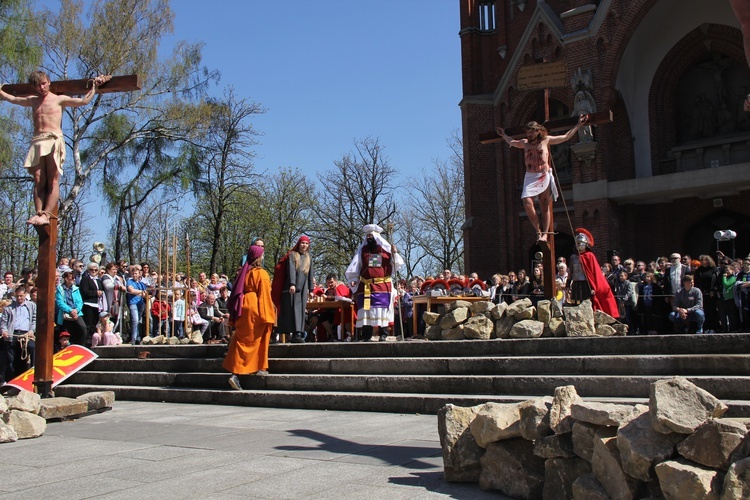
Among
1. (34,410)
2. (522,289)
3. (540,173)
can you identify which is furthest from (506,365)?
(522,289)

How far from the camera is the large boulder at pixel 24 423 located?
24.4 ft

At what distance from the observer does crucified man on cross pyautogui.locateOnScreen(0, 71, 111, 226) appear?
9.35 metres

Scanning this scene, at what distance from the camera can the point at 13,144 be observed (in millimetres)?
27562

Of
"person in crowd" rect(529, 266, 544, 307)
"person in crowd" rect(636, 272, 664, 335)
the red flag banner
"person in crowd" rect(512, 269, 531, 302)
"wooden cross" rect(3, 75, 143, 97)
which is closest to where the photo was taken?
"wooden cross" rect(3, 75, 143, 97)

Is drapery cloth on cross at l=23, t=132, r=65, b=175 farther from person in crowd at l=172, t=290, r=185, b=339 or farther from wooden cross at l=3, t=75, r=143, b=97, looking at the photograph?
person in crowd at l=172, t=290, r=185, b=339

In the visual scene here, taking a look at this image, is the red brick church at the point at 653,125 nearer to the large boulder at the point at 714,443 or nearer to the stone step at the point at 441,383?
the stone step at the point at 441,383

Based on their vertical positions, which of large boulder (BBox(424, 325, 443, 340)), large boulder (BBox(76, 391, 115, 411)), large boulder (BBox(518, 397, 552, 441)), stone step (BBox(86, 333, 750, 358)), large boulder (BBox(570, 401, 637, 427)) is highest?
large boulder (BBox(424, 325, 443, 340))

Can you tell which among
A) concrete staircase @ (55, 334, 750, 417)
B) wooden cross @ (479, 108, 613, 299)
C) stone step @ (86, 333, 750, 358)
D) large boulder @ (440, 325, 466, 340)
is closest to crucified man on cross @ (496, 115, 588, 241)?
wooden cross @ (479, 108, 613, 299)

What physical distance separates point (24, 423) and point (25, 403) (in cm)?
67

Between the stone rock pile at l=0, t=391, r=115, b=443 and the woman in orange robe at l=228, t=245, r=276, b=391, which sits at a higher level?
the woman in orange robe at l=228, t=245, r=276, b=391

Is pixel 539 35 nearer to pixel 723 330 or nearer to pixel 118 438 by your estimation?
pixel 723 330

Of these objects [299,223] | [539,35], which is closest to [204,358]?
[539,35]

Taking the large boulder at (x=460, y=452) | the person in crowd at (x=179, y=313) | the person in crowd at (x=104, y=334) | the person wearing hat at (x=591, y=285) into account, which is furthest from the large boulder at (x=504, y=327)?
the person in crowd at (x=179, y=313)

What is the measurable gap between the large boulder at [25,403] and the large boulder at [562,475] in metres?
6.07
